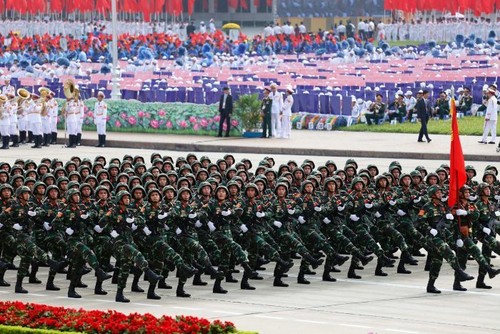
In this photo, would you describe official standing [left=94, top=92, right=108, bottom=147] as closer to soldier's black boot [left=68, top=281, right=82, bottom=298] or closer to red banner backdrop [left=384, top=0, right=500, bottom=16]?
soldier's black boot [left=68, top=281, right=82, bottom=298]

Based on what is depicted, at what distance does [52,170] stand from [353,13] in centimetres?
7950

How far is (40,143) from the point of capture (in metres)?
41.7

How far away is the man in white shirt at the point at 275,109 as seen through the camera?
41.7 metres

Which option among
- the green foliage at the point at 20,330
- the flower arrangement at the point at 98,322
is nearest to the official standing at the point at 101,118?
the flower arrangement at the point at 98,322

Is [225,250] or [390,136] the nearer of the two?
[225,250]

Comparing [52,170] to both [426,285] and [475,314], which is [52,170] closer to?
[426,285]

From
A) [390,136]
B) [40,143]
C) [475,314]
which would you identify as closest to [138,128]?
[40,143]

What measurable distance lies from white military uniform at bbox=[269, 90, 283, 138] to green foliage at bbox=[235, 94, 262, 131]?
15.3 inches

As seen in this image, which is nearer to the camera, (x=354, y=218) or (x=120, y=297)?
(x=120, y=297)

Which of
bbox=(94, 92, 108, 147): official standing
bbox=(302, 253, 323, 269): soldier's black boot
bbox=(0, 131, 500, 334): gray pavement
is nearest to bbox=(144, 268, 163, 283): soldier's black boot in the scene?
bbox=(0, 131, 500, 334): gray pavement

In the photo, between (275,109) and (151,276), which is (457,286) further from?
(275,109)

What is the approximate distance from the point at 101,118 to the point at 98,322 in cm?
2572

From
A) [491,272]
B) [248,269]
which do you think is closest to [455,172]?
[491,272]

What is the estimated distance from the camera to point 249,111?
42.3 meters
